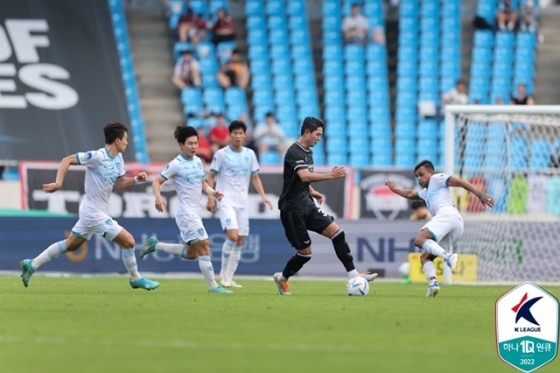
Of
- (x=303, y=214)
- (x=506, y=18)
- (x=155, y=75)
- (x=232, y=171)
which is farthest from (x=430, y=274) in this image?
(x=506, y=18)

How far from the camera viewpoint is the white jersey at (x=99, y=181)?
527 inches

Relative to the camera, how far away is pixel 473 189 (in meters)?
13.5

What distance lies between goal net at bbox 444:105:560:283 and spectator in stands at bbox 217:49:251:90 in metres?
8.79

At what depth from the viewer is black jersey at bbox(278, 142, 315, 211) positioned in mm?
13500

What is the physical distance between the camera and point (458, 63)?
1125 inches

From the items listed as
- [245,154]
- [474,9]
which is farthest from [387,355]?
[474,9]

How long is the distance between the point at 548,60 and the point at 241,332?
22047 mm

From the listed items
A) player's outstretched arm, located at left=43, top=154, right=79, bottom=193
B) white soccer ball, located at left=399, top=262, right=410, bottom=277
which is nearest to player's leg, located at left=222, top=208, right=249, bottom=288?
player's outstretched arm, located at left=43, top=154, right=79, bottom=193

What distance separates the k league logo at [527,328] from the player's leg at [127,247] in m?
5.23

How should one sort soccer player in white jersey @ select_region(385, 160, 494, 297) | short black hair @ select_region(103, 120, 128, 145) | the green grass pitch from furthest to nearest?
soccer player in white jersey @ select_region(385, 160, 494, 297) → short black hair @ select_region(103, 120, 128, 145) → the green grass pitch

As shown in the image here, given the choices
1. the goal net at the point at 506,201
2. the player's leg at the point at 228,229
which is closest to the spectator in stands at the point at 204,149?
the goal net at the point at 506,201

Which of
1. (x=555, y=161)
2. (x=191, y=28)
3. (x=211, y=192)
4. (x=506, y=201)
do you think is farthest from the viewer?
(x=191, y=28)

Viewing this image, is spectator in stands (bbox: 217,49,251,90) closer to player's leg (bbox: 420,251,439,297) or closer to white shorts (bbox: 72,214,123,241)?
player's leg (bbox: 420,251,439,297)

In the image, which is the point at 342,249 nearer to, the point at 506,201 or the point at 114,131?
the point at 114,131
